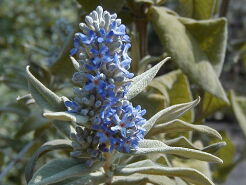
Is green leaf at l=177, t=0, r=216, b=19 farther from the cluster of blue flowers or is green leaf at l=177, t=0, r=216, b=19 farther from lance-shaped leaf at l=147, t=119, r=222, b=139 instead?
the cluster of blue flowers

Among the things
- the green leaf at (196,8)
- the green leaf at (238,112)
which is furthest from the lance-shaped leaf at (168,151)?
the green leaf at (238,112)

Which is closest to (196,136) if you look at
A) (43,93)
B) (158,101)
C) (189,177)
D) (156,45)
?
(158,101)

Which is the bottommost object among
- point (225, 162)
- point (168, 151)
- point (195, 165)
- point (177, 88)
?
point (225, 162)

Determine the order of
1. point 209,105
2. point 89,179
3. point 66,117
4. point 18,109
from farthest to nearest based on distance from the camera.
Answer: point 18,109, point 209,105, point 89,179, point 66,117

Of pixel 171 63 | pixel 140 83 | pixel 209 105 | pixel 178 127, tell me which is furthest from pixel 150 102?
pixel 171 63

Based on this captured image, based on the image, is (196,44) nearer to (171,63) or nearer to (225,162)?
(171,63)

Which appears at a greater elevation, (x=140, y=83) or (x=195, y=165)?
(x=140, y=83)

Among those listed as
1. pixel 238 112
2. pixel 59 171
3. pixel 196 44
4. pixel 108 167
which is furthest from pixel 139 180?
pixel 238 112

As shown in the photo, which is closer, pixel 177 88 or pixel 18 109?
pixel 177 88

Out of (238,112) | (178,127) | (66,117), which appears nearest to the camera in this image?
(66,117)

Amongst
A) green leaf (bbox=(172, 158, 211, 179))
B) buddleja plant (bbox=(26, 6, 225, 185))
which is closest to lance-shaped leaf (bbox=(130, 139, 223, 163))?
buddleja plant (bbox=(26, 6, 225, 185))
